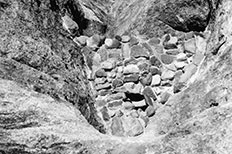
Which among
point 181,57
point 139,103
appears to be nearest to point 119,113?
point 139,103

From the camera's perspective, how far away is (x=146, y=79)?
3.50 m

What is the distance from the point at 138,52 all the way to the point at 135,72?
274 mm

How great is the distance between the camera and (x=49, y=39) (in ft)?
10.1

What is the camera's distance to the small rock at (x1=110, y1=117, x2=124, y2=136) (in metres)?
3.22

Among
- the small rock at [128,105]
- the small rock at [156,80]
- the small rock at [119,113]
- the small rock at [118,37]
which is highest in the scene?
the small rock at [118,37]

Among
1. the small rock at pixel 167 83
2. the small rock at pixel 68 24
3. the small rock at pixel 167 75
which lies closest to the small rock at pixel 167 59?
the small rock at pixel 167 75

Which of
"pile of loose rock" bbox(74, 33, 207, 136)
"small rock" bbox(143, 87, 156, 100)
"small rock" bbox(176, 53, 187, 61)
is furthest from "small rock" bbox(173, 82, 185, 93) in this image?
"small rock" bbox(176, 53, 187, 61)

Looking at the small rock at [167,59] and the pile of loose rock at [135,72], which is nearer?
the pile of loose rock at [135,72]

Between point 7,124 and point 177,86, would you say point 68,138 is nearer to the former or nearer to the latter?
point 7,124

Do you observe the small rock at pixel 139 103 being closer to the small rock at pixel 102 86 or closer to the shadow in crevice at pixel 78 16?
the small rock at pixel 102 86

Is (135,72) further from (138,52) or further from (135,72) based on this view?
(138,52)

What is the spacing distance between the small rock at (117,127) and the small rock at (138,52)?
0.79m

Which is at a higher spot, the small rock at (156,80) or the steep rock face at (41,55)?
the steep rock face at (41,55)

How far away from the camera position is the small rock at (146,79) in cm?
348
